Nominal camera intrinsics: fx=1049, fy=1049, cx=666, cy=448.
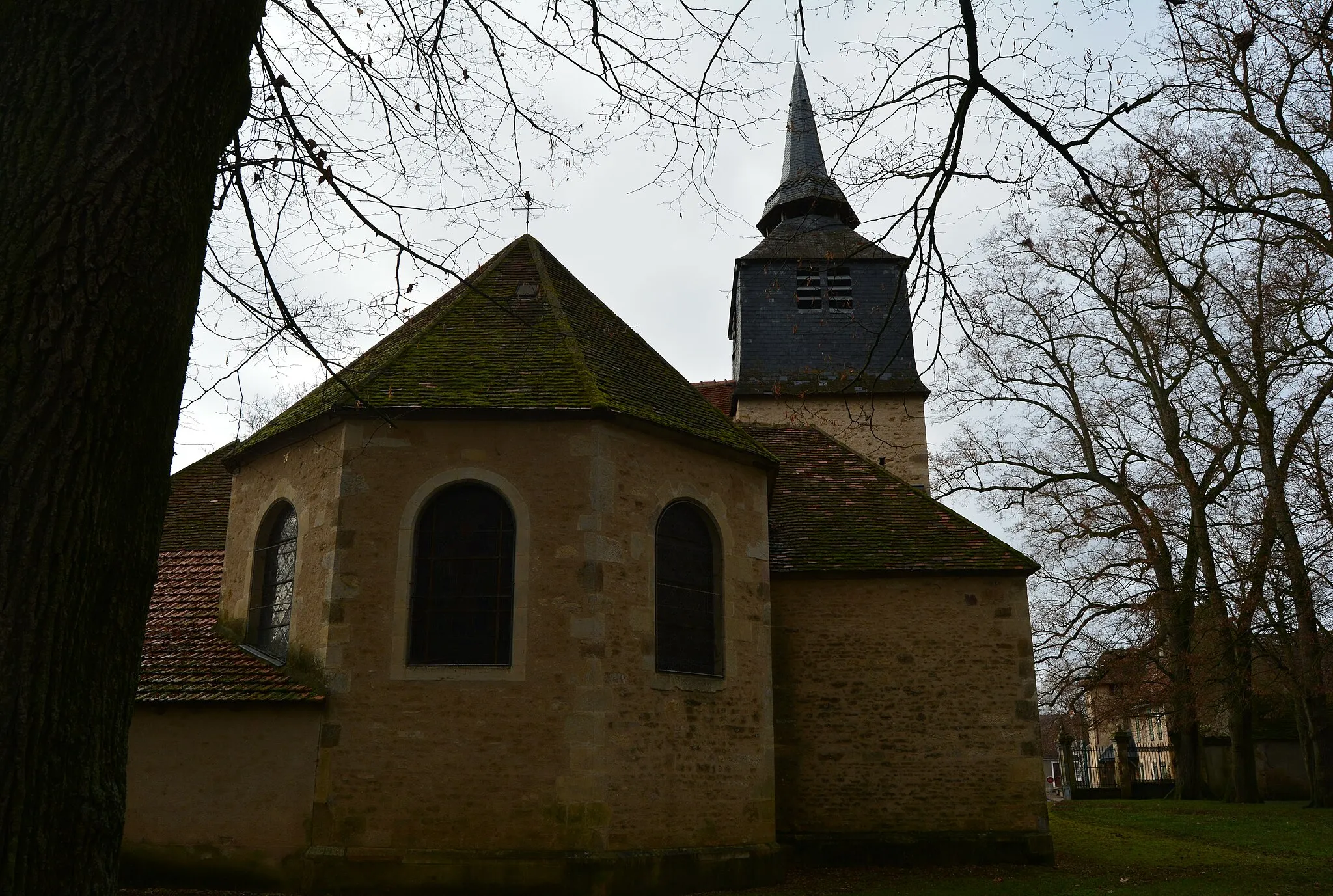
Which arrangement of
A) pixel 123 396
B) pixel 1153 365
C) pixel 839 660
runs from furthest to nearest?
pixel 1153 365 < pixel 839 660 < pixel 123 396

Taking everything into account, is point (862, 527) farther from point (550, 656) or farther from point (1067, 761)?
point (1067, 761)

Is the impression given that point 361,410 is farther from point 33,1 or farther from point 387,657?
point 33,1

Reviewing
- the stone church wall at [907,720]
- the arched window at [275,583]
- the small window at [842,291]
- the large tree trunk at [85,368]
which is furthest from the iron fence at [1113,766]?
the large tree trunk at [85,368]

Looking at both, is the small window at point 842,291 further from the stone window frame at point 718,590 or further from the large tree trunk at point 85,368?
the large tree trunk at point 85,368

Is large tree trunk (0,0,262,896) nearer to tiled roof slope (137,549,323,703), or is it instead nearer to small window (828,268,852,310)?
tiled roof slope (137,549,323,703)

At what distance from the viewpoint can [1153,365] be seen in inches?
939

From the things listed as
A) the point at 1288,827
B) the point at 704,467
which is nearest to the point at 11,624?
the point at 704,467

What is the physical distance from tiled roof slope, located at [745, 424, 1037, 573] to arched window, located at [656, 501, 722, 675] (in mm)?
2212

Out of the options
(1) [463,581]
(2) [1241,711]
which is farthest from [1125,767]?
(1) [463,581]

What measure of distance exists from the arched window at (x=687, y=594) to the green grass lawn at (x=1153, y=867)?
98.9 inches

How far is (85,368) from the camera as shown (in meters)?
3.01

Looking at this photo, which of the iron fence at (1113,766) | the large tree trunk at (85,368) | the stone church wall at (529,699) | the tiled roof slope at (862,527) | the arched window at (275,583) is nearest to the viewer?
the large tree trunk at (85,368)

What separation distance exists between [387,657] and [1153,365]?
1968 cm

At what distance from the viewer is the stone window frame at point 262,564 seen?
37.9 ft
